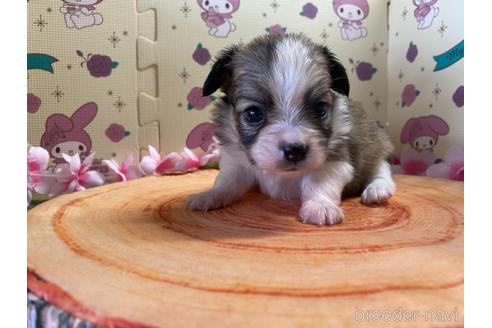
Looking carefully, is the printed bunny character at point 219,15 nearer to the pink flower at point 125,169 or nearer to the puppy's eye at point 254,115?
the pink flower at point 125,169

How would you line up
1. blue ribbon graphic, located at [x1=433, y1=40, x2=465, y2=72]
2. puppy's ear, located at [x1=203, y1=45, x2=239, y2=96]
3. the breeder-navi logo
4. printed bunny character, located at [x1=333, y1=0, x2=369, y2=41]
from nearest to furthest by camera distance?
1. the breeder-navi logo
2. puppy's ear, located at [x1=203, y1=45, x2=239, y2=96]
3. blue ribbon graphic, located at [x1=433, y1=40, x2=465, y2=72]
4. printed bunny character, located at [x1=333, y1=0, x2=369, y2=41]

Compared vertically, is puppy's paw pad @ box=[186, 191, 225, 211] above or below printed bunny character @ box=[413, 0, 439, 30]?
below

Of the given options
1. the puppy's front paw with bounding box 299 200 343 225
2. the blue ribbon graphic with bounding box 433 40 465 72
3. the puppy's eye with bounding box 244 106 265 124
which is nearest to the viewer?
the puppy's front paw with bounding box 299 200 343 225

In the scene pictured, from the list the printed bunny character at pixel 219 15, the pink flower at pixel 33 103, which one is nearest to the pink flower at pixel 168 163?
the pink flower at pixel 33 103

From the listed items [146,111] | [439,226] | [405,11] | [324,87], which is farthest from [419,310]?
[405,11]

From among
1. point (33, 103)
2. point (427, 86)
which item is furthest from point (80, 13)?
point (427, 86)

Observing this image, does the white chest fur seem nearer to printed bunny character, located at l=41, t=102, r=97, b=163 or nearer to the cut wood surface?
the cut wood surface

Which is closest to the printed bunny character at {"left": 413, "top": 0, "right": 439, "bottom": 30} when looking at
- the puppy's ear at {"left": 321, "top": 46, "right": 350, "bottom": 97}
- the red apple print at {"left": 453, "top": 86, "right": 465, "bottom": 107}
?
the red apple print at {"left": 453, "top": 86, "right": 465, "bottom": 107}

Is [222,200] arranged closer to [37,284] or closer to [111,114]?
[37,284]
